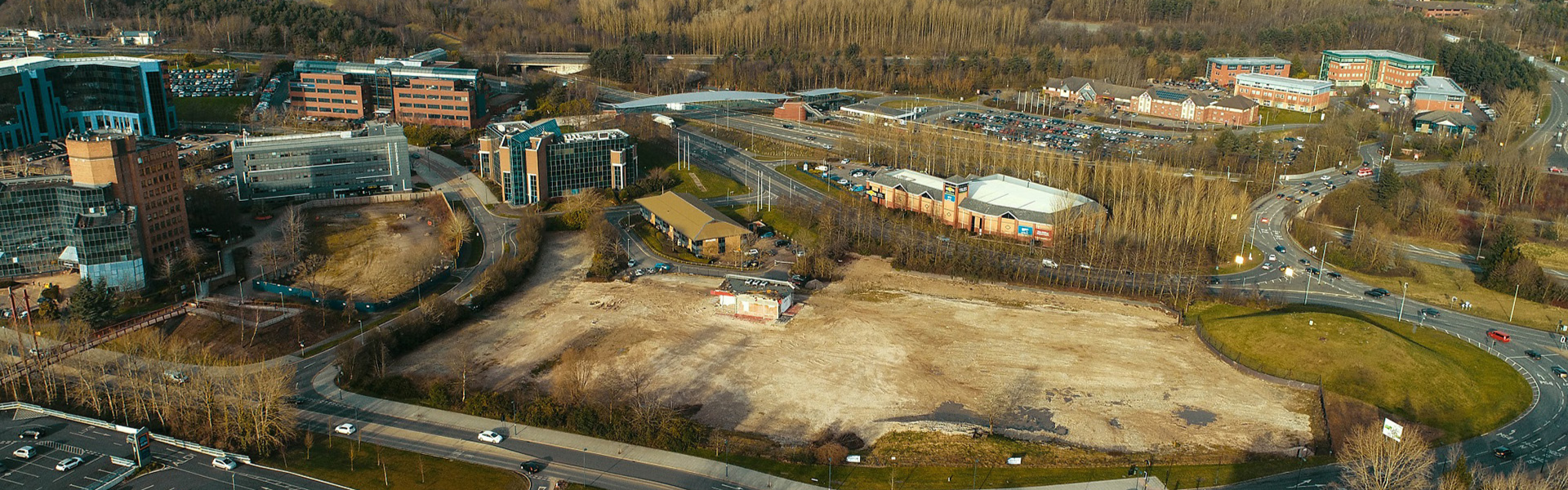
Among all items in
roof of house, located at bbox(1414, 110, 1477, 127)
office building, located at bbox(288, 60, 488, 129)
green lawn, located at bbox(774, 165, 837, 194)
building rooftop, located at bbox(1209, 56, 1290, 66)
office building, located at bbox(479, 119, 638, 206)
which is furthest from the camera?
building rooftop, located at bbox(1209, 56, 1290, 66)

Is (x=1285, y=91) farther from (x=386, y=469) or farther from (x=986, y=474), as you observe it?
(x=386, y=469)

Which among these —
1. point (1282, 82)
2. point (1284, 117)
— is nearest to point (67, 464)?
point (1284, 117)

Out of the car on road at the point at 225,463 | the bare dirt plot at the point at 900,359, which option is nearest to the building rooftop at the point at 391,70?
the bare dirt plot at the point at 900,359

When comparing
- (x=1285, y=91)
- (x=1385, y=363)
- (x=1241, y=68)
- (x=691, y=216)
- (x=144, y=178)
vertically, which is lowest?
Answer: (x=1385, y=363)

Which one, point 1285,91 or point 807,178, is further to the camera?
point 1285,91

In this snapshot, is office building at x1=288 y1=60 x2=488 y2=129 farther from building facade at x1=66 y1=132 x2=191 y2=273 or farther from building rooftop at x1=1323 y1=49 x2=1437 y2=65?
building rooftop at x1=1323 y1=49 x2=1437 y2=65

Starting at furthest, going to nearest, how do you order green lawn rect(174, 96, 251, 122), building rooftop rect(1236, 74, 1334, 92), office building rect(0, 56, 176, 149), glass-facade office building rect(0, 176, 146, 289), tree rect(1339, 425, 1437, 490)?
1. building rooftop rect(1236, 74, 1334, 92)
2. green lawn rect(174, 96, 251, 122)
3. office building rect(0, 56, 176, 149)
4. glass-facade office building rect(0, 176, 146, 289)
5. tree rect(1339, 425, 1437, 490)

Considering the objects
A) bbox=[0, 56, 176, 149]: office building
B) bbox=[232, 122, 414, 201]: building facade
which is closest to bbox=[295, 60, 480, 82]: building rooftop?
bbox=[0, 56, 176, 149]: office building

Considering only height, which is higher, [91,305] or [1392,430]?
[91,305]
